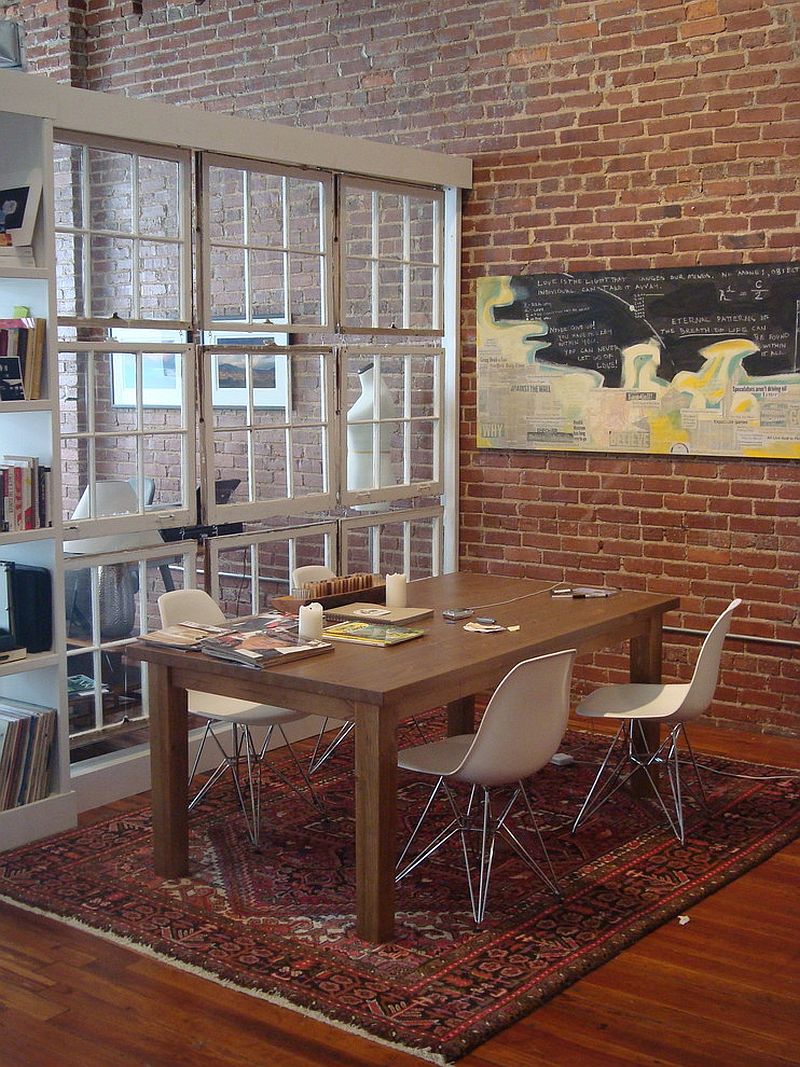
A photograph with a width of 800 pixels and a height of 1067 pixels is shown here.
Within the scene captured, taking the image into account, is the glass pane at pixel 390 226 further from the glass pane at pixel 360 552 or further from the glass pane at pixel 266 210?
the glass pane at pixel 360 552

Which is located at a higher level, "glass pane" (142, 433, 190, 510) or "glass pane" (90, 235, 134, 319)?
"glass pane" (90, 235, 134, 319)

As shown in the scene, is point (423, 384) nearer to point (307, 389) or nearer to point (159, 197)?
point (307, 389)

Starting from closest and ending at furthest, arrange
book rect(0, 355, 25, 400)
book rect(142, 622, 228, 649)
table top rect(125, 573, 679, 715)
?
1. table top rect(125, 573, 679, 715)
2. book rect(142, 622, 228, 649)
3. book rect(0, 355, 25, 400)

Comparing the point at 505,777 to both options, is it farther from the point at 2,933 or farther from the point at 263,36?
the point at 263,36

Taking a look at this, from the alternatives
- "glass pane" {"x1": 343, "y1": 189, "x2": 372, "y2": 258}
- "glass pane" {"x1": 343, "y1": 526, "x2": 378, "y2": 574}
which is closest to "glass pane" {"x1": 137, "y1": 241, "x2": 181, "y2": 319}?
"glass pane" {"x1": 343, "y1": 189, "x2": 372, "y2": 258}

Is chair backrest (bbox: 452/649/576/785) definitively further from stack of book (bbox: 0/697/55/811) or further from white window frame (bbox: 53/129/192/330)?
white window frame (bbox: 53/129/192/330)

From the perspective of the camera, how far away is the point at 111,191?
5176 mm

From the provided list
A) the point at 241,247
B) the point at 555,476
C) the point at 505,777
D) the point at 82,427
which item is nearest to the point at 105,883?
the point at 505,777

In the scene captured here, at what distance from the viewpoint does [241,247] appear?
572 centimetres

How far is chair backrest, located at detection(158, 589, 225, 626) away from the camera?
196 inches

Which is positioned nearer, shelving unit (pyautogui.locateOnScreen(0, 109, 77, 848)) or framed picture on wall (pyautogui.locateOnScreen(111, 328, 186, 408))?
shelving unit (pyautogui.locateOnScreen(0, 109, 77, 848))

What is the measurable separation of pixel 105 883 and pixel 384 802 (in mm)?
1148

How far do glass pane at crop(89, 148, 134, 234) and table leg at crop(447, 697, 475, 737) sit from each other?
241 cm

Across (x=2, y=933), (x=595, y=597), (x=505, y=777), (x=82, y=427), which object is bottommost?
(x=2, y=933)
